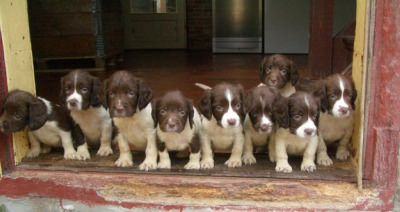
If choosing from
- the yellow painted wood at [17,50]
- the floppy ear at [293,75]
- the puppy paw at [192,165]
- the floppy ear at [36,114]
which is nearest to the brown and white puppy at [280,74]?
the floppy ear at [293,75]

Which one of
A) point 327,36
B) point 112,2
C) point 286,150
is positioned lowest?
point 286,150

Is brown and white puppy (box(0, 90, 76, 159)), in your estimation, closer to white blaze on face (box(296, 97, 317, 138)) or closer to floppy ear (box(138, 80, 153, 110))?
floppy ear (box(138, 80, 153, 110))

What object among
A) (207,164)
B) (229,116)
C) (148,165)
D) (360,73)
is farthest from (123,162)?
(360,73)

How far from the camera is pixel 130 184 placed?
3770 mm

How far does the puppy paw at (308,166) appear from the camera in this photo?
3.78 meters

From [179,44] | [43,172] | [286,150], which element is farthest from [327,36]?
[179,44]

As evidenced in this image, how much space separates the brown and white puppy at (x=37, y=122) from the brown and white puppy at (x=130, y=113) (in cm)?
59

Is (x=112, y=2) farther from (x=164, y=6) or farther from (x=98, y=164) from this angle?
(x=98, y=164)

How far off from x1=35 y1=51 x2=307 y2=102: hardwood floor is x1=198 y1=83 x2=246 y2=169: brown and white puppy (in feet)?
11.0

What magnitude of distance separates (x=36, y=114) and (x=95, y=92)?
54 cm

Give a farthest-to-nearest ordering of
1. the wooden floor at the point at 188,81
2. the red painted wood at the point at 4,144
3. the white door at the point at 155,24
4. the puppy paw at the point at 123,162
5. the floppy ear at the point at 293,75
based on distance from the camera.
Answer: the white door at the point at 155,24, the floppy ear at the point at 293,75, the puppy paw at the point at 123,162, the red painted wood at the point at 4,144, the wooden floor at the point at 188,81

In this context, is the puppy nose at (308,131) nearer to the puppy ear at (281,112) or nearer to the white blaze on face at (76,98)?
the puppy ear at (281,112)

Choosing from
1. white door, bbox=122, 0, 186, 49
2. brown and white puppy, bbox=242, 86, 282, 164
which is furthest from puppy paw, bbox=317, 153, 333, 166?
white door, bbox=122, 0, 186, 49

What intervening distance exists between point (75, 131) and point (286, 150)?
1988mm
